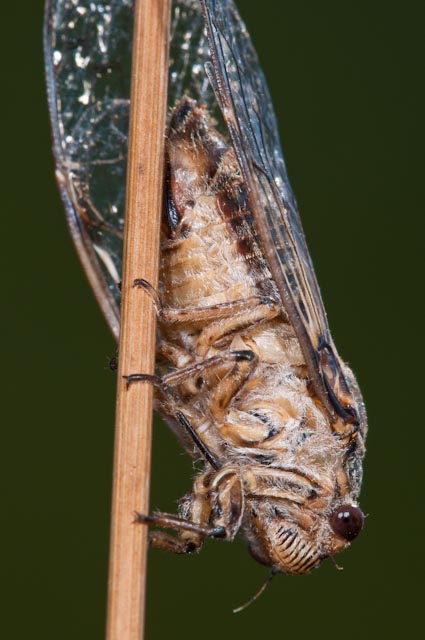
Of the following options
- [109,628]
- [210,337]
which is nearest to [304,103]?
[210,337]

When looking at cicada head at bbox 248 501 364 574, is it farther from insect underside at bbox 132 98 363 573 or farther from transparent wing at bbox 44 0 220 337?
transparent wing at bbox 44 0 220 337

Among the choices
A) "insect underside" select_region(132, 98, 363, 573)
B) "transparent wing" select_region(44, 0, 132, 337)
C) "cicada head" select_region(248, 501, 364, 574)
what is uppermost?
"transparent wing" select_region(44, 0, 132, 337)

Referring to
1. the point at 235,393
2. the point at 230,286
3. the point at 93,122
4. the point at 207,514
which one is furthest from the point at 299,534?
the point at 93,122

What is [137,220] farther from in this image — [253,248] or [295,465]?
[295,465]

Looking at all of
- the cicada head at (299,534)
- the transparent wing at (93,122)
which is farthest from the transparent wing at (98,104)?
the cicada head at (299,534)

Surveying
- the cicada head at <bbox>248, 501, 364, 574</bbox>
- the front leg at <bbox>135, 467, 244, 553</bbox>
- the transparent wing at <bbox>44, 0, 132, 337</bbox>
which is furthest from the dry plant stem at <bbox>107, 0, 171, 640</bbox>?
the transparent wing at <bbox>44, 0, 132, 337</bbox>

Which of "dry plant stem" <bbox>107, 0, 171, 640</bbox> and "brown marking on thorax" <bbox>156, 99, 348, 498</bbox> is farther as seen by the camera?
"brown marking on thorax" <bbox>156, 99, 348, 498</bbox>
